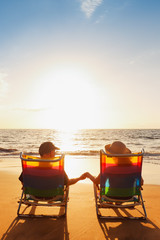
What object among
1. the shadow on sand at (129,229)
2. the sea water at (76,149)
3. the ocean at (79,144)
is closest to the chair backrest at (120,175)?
the shadow on sand at (129,229)

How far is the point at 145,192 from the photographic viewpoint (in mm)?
5504

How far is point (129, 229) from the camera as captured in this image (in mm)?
3289

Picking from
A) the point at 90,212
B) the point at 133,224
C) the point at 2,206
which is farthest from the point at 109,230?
the point at 2,206

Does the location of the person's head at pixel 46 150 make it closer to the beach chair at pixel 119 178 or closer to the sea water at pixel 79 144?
the beach chair at pixel 119 178

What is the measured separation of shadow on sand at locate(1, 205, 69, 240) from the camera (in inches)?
121

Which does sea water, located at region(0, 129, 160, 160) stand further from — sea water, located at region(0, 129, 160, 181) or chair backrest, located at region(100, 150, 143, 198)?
chair backrest, located at region(100, 150, 143, 198)

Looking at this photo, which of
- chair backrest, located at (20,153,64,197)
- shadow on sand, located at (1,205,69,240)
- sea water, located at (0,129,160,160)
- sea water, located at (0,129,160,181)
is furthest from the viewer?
sea water, located at (0,129,160,160)

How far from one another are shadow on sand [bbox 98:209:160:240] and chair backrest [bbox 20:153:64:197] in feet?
3.03

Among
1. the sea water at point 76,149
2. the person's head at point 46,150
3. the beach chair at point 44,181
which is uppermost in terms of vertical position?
the person's head at point 46,150

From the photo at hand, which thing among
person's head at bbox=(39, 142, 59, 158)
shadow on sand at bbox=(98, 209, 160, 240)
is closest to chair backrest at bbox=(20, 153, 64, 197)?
person's head at bbox=(39, 142, 59, 158)

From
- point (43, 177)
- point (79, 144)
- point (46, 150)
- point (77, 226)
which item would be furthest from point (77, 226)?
point (79, 144)

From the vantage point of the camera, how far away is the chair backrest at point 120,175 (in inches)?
133

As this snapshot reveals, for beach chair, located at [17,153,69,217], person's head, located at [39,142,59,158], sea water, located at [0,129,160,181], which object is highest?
person's head, located at [39,142,59,158]

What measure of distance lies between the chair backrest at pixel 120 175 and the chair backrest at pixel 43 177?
698 mm
